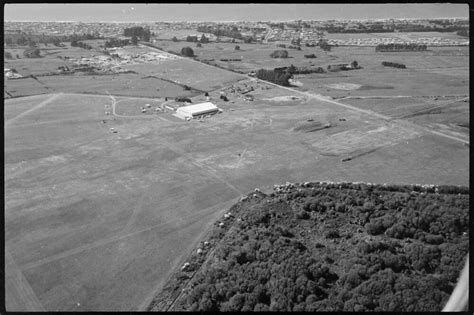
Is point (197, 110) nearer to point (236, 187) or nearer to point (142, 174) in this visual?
point (142, 174)

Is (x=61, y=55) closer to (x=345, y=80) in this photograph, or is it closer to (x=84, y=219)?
(x=345, y=80)

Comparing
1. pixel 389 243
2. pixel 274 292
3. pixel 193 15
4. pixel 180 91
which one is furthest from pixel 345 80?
pixel 193 15

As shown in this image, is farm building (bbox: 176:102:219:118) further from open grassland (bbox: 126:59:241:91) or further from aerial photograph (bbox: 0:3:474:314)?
open grassland (bbox: 126:59:241:91)

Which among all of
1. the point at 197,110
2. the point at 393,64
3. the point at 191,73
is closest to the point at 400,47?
the point at 393,64

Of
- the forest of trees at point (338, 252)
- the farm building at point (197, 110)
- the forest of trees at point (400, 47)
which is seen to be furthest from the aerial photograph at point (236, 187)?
the forest of trees at point (400, 47)

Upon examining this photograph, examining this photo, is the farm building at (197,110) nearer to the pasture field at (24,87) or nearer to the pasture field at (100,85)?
the pasture field at (100,85)

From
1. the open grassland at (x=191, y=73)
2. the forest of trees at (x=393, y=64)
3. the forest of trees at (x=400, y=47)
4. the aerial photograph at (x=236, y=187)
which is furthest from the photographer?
the forest of trees at (x=400, y=47)
